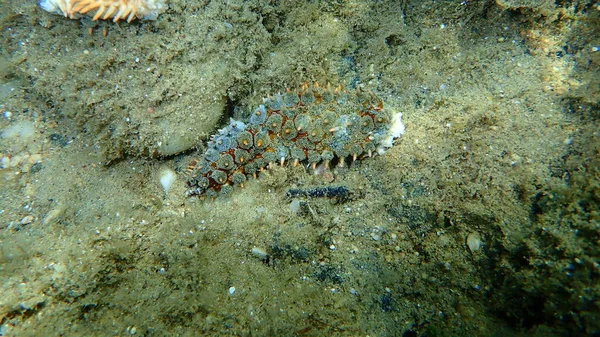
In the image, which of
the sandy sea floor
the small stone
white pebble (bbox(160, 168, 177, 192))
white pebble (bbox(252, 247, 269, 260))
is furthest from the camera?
white pebble (bbox(160, 168, 177, 192))

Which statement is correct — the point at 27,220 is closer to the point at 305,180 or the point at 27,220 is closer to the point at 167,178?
the point at 167,178

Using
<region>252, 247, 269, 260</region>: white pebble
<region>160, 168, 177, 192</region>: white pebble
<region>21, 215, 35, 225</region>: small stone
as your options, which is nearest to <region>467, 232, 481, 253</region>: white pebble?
<region>252, 247, 269, 260</region>: white pebble

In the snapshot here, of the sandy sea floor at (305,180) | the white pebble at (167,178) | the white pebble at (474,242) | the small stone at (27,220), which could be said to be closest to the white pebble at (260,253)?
the sandy sea floor at (305,180)

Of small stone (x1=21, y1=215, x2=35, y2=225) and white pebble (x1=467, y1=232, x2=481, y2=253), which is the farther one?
small stone (x1=21, y1=215, x2=35, y2=225)

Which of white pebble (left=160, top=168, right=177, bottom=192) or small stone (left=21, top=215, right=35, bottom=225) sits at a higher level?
small stone (left=21, top=215, right=35, bottom=225)

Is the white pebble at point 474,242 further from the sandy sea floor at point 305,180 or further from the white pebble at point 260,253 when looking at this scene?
the white pebble at point 260,253

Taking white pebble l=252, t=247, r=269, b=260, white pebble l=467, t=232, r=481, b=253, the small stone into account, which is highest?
the small stone

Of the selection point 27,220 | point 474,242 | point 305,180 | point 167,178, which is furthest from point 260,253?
point 27,220

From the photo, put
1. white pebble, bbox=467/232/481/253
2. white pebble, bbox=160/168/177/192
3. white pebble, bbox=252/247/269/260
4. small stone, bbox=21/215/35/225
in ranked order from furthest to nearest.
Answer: white pebble, bbox=160/168/177/192, small stone, bbox=21/215/35/225, white pebble, bbox=252/247/269/260, white pebble, bbox=467/232/481/253

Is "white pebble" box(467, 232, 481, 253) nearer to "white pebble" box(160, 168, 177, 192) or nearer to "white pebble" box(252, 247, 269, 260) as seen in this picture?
"white pebble" box(252, 247, 269, 260)
